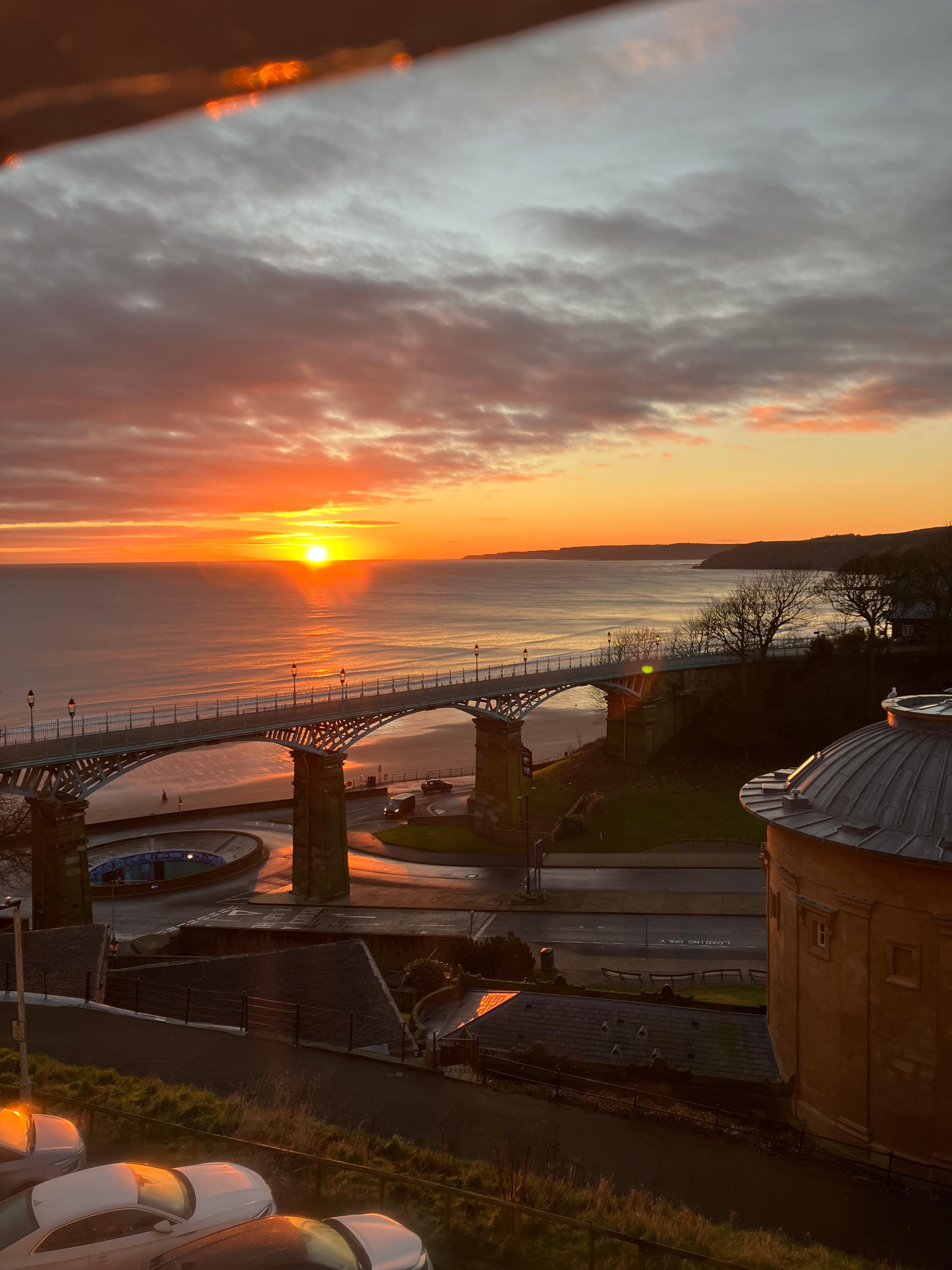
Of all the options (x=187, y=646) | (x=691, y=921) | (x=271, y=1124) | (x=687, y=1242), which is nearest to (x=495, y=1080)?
(x=271, y=1124)

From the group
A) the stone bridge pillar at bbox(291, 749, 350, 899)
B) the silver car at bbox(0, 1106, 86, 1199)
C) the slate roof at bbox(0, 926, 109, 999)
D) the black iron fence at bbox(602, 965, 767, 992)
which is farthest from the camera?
the stone bridge pillar at bbox(291, 749, 350, 899)

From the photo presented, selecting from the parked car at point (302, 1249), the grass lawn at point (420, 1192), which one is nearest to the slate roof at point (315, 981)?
the grass lawn at point (420, 1192)

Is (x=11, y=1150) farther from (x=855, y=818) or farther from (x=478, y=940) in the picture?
(x=478, y=940)

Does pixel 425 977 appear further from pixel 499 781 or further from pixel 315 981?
pixel 499 781

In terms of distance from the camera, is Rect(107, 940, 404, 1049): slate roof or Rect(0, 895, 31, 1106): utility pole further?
Rect(107, 940, 404, 1049): slate roof

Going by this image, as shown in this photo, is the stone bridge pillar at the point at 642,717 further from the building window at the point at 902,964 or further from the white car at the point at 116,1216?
the white car at the point at 116,1216

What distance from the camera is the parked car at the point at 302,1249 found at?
29.0 ft

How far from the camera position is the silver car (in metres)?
11.2

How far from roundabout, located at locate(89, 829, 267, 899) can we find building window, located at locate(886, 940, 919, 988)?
38.3 metres

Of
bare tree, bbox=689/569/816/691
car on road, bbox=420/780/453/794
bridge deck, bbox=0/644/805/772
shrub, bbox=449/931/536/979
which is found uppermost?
bare tree, bbox=689/569/816/691

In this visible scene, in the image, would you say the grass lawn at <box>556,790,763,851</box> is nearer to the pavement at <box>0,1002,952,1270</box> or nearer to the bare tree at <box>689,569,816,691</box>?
the bare tree at <box>689,569,816,691</box>

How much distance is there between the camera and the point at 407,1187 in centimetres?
1255

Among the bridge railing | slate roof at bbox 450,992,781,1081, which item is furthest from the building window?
the bridge railing

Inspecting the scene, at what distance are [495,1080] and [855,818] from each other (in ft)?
30.5
